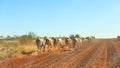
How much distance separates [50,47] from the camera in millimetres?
40875

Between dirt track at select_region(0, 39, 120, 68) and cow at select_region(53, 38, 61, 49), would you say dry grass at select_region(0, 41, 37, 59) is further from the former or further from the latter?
cow at select_region(53, 38, 61, 49)

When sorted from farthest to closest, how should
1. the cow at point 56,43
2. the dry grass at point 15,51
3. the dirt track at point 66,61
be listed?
the cow at point 56,43, the dry grass at point 15,51, the dirt track at point 66,61

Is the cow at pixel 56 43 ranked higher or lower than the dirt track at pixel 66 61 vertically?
higher

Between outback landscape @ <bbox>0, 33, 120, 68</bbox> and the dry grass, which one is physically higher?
the dry grass

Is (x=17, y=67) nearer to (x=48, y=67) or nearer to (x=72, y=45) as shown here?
(x=48, y=67)

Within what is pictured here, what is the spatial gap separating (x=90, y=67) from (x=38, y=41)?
741 inches

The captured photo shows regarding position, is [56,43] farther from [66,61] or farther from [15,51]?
[66,61]

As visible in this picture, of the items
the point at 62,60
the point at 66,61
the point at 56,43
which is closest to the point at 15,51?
the point at 62,60

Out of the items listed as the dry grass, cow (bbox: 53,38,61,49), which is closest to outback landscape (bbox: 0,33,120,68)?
the dry grass

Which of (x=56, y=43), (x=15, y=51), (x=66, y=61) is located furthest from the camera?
(x=56, y=43)

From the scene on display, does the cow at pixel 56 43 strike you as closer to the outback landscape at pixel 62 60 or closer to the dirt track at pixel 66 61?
the outback landscape at pixel 62 60

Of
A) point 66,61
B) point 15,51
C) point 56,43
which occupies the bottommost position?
point 66,61

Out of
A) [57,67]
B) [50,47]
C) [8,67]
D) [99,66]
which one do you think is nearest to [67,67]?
[57,67]

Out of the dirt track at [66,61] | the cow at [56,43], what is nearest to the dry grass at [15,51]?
the dirt track at [66,61]
